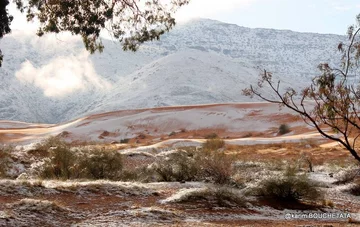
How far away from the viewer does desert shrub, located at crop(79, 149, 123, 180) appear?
14070 mm

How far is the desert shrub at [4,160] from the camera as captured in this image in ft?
48.9

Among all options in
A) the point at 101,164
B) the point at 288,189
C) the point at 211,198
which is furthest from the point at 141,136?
the point at 211,198

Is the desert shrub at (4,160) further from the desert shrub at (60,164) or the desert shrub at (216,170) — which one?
the desert shrub at (216,170)

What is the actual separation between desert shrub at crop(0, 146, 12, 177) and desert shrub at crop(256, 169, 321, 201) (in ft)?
26.1

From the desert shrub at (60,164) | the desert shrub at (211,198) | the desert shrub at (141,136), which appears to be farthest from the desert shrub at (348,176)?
the desert shrub at (141,136)

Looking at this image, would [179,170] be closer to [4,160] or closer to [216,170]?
[216,170]

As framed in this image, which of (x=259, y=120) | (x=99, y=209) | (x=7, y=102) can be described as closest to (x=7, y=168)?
(x=99, y=209)

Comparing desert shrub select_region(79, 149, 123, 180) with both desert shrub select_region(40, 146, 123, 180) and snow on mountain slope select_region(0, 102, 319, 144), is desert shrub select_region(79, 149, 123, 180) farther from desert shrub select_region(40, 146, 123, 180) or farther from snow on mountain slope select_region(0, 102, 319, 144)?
snow on mountain slope select_region(0, 102, 319, 144)

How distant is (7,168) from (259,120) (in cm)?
4289

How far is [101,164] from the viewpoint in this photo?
47.4 feet

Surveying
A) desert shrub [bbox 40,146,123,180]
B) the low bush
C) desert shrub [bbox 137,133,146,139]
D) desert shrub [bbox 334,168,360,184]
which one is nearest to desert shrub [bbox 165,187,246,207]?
the low bush

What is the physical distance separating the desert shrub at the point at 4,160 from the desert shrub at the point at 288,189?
7953 millimetres

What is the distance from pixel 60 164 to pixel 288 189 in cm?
671

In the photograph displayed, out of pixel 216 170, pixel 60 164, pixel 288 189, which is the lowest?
pixel 288 189
